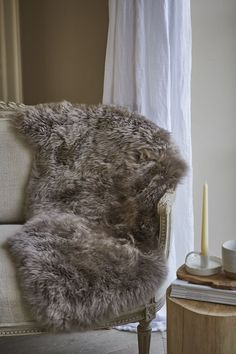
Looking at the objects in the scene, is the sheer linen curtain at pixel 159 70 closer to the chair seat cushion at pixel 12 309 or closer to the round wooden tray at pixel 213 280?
the round wooden tray at pixel 213 280

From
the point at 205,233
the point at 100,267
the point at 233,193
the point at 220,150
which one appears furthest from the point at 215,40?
the point at 100,267

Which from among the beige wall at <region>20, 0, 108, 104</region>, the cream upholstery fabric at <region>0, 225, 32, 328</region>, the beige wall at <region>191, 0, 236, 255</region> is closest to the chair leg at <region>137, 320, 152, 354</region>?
the cream upholstery fabric at <region>0, 225, 32, 328</region>

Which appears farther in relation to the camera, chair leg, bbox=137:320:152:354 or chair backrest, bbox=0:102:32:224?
chair backrest, bbox=0:102:32:224

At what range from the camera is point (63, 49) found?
101 inches

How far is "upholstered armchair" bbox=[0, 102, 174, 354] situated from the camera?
1533 mm

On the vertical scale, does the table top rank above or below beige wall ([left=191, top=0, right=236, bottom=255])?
below

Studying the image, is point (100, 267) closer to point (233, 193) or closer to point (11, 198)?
point (11, 198)

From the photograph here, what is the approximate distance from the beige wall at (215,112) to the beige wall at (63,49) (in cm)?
57

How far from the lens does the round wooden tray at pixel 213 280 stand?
1413mm

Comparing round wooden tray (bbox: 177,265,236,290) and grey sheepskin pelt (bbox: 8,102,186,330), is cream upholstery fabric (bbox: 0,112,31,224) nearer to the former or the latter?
grey sheepskin pelt (bbox: 8,102,186,330)

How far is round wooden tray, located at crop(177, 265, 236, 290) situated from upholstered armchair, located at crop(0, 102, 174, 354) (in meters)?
0.21

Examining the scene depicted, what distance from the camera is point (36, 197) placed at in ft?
6.61

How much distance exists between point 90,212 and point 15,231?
12.3 inches

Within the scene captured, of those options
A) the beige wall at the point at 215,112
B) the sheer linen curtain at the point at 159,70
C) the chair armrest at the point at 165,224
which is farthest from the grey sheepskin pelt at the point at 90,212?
the beige wall at the point at 215,112
